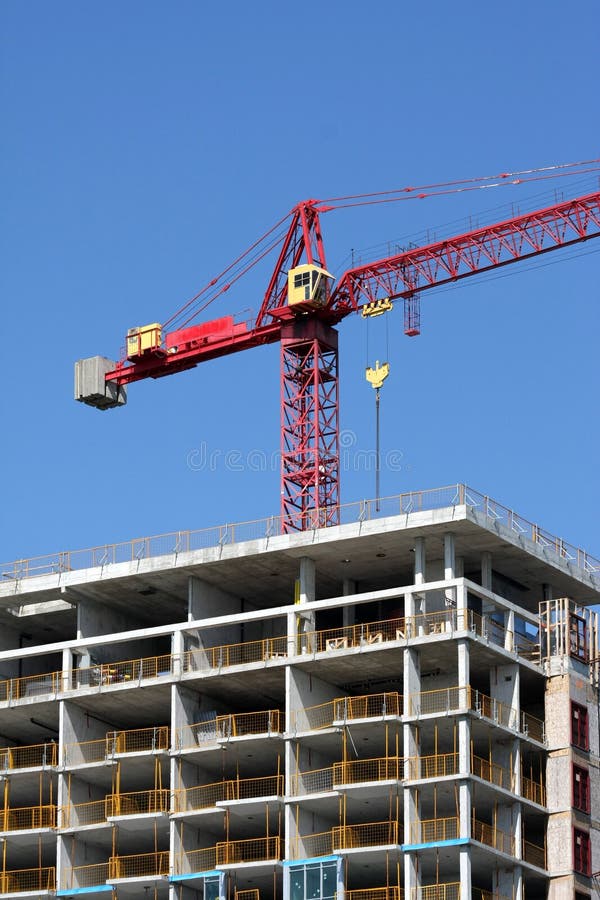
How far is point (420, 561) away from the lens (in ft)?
411

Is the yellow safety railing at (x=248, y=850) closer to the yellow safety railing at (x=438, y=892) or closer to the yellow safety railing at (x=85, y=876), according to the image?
the yellow safety railing at (x=85, y=876)

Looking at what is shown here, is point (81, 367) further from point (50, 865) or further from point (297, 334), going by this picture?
point (50, 865)

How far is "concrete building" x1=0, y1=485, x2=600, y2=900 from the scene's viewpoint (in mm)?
120812

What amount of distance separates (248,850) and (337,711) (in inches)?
403

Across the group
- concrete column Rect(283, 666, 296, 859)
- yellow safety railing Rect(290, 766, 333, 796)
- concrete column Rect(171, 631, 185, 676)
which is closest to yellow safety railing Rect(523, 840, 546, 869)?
yellow safety railing Rect(290, 766, 333, 796)

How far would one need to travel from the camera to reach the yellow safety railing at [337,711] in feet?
404

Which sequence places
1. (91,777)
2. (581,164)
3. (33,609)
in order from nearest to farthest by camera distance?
(91,777) → (33,609) → (581,164)

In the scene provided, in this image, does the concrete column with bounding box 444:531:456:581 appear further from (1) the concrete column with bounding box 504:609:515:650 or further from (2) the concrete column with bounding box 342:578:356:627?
(2) the concrete column with bounding box 342:578:356:627

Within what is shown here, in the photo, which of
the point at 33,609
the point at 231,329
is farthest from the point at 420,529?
the point at 231,329

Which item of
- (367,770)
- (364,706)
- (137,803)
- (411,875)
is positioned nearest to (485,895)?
(411,875)

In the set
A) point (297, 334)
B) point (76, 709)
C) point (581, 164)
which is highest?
point (581, 164)

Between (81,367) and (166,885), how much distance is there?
171ft

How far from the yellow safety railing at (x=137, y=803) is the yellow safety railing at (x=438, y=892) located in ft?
52.1

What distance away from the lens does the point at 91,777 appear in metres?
131
